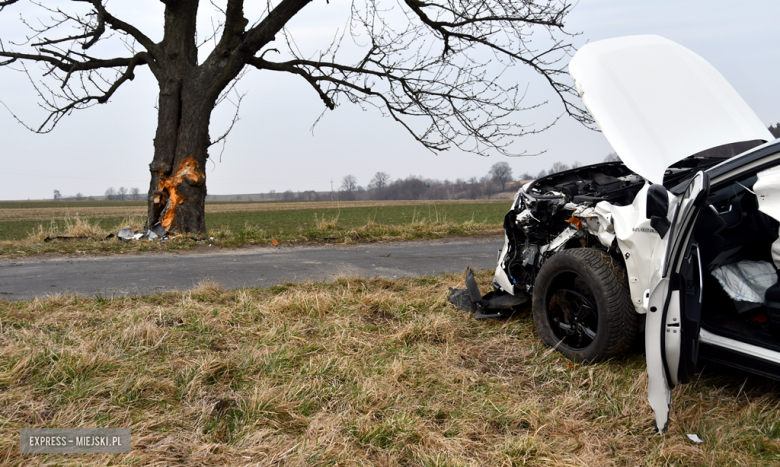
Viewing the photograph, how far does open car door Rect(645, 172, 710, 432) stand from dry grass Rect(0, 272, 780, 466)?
11.9 inches

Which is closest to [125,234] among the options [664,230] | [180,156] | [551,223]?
[180,156]

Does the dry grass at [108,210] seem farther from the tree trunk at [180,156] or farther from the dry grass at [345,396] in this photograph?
the dry grass at [345,396]

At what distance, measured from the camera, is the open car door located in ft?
9.57

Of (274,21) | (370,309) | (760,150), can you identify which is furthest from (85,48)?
(760,150)

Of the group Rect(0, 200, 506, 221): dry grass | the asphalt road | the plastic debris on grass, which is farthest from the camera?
Rect(0, 200, 506, 221): dry grass

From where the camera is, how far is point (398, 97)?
43.0 feet

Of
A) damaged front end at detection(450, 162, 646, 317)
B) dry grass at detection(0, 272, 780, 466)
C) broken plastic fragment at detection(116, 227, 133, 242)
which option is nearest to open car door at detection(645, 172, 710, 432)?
dry grass at detection(0, 272, 780, 466)

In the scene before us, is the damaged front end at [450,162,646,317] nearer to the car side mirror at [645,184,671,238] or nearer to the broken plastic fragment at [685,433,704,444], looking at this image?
the car side mirror at [645,184,671,238]

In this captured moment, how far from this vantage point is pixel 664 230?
310 centimetres

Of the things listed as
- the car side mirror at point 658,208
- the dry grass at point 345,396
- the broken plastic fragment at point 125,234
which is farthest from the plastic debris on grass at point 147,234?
the car side mirror at point 658,208

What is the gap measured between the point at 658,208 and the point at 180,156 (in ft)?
36.0

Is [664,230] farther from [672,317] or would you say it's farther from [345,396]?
[345,396]

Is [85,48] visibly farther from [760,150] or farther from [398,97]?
[760,150]

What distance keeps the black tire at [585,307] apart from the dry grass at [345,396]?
17cm
